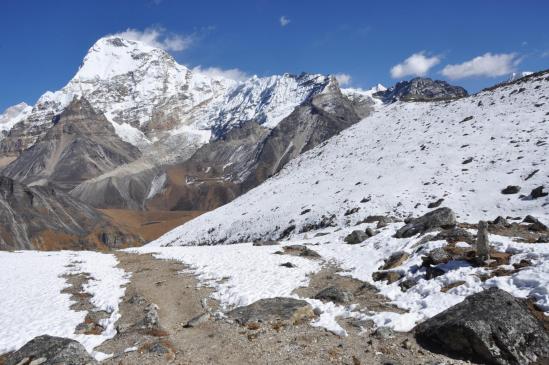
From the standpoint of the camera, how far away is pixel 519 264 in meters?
13.9

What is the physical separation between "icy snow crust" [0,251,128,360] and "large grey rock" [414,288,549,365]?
8.65 metres

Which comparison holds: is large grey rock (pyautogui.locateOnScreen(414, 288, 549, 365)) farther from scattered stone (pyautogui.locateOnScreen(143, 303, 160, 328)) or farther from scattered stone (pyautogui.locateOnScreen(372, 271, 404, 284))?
scattered stone (pyautogui.locateOnScreen(143, 303, 160, 328))

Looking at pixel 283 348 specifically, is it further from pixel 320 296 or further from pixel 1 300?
pixel 1 300

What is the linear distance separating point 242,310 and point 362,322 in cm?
379


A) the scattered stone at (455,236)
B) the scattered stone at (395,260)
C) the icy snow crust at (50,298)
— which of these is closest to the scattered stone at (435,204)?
the scattered stone at (455,236)

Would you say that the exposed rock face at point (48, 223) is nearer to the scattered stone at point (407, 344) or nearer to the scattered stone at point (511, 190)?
the scattered stone at point (511, 190)

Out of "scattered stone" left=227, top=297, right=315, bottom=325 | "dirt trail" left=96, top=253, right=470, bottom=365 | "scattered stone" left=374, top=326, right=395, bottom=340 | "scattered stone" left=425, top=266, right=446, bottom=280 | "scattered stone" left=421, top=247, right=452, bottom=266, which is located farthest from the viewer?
"scattered stone" left=421, top=247, right=452, bottom=266

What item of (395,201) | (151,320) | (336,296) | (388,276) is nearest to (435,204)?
(395,201)

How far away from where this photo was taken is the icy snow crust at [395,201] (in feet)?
46.7

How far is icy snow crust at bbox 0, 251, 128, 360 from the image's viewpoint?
14609mm

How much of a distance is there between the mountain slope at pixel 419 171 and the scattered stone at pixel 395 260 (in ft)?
33.8

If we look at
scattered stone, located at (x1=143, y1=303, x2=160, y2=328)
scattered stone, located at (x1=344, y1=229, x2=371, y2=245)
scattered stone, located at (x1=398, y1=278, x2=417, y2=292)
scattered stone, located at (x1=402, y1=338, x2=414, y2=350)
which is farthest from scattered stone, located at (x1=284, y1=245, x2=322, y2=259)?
scattered stone, located at (x1=402, y1=338, x2=414, y2=350)

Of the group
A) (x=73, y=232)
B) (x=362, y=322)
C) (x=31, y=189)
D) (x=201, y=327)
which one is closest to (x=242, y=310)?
(x=201, y=327)

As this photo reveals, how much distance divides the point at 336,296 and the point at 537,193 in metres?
19.2
